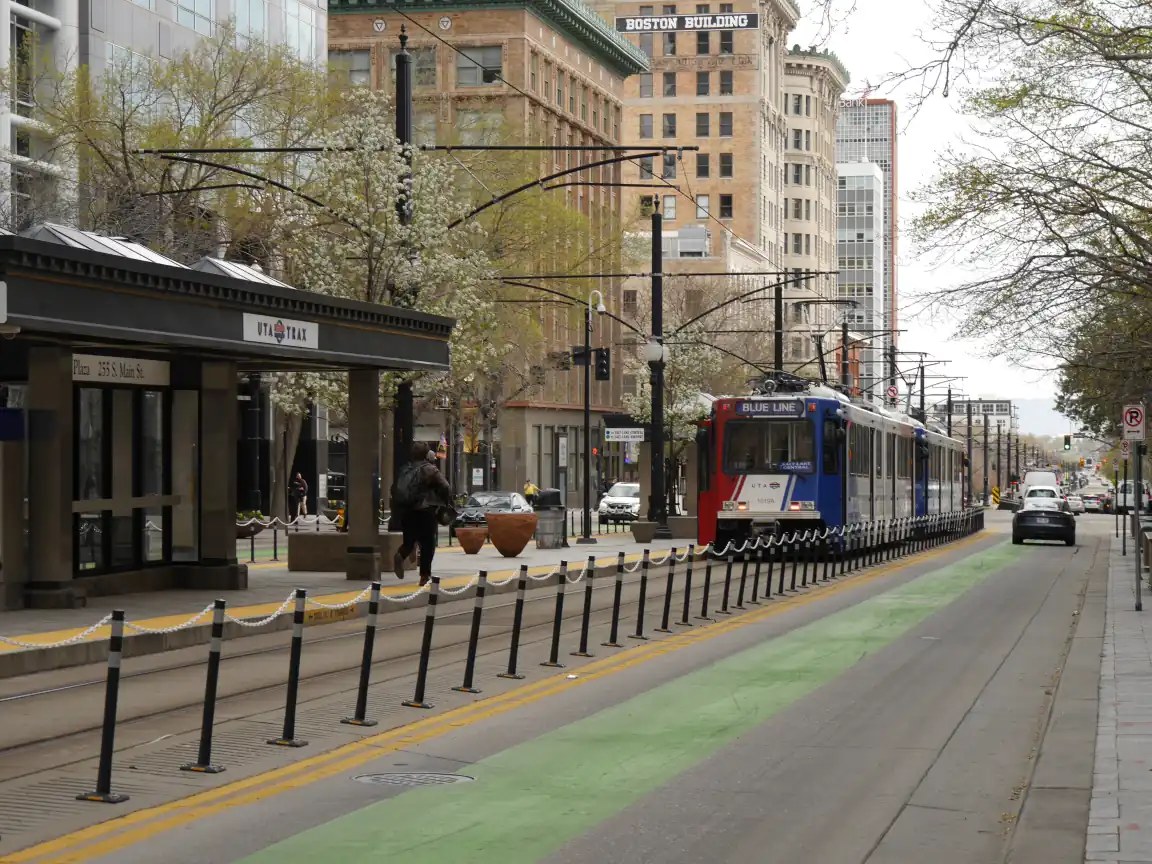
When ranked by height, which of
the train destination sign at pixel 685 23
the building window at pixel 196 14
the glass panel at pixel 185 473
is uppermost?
the train destination sign at pixel 685 23

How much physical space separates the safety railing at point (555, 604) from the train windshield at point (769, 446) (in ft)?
4.88

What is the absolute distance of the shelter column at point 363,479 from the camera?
2677 centimetres

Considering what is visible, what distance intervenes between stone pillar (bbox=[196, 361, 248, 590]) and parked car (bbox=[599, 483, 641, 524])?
129ft

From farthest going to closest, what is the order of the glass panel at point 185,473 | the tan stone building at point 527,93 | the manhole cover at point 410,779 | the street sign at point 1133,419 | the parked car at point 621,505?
the tan stone building at point 527,93
the parked car at point 621,505
the street sign at point 1133,419
the glass panel at point 185,473
the manhole cover at point 410,779

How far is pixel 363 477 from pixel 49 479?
705cm

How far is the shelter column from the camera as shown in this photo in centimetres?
2677

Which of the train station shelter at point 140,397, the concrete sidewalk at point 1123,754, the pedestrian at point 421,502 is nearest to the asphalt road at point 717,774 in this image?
the concrete sidewalk at point 1123,754

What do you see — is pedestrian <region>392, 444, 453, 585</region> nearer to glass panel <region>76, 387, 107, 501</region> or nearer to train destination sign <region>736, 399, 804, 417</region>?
glass panel <region>76, 387, 107, 501</region>

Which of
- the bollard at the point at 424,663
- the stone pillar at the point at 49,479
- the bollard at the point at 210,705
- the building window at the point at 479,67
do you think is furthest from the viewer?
the building window at the point at 479,67

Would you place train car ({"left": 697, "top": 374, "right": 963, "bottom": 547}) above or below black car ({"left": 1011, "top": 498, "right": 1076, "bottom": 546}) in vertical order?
above

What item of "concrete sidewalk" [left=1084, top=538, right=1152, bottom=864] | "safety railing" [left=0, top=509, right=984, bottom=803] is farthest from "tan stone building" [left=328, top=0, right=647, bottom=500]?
"concrete sidewalk" [left=1084, top=538, right=1152, bottom=864]

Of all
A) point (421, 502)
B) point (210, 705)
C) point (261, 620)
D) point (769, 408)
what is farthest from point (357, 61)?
point (210, 705)

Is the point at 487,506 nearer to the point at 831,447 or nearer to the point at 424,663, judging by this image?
the point at 831,447

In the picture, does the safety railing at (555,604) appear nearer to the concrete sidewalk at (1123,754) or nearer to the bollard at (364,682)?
the bollard at (364,682)
